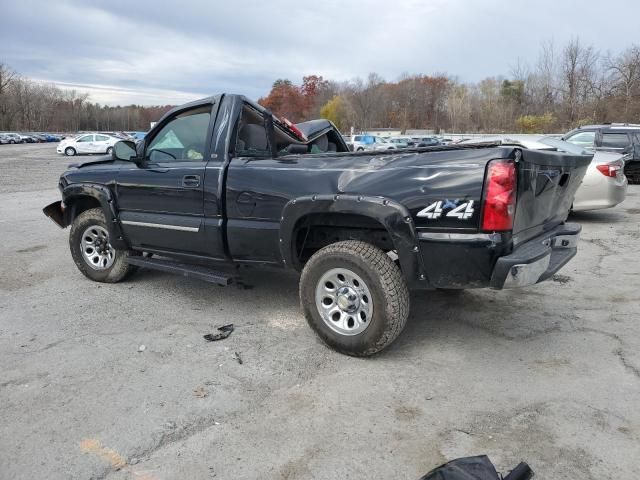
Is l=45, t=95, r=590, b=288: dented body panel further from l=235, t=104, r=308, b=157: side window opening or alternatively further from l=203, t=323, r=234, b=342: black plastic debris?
l=203, t=323, r=234, b=342: black plastic debris

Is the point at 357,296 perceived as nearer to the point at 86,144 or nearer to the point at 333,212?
the point at 333,212

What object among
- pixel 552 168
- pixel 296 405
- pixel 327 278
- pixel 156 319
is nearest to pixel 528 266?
pixel 552 168

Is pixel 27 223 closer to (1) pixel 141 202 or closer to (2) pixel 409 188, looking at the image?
(1) pixel 141 202

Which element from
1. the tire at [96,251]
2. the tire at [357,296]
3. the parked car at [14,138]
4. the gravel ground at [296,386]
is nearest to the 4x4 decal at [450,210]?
the tire at [357,296]

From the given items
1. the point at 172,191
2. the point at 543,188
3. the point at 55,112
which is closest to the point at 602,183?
the point at 543,188

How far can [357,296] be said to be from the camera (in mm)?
3777

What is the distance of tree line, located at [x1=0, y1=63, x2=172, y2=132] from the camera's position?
100 meters

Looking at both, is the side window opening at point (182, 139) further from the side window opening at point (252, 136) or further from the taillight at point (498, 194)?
the taillight at point (498, 194)

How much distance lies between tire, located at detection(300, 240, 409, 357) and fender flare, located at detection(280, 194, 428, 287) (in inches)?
5.9

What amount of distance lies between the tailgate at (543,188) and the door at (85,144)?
3998 centimetres

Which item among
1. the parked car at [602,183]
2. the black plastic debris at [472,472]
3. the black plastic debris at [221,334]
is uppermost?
the parked car at [602,183]

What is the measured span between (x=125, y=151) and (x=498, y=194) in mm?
3712

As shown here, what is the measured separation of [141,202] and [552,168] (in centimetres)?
364

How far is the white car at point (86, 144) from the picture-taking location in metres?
38.2
